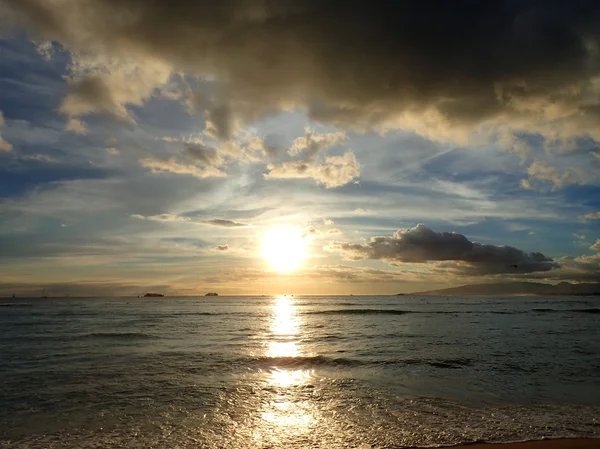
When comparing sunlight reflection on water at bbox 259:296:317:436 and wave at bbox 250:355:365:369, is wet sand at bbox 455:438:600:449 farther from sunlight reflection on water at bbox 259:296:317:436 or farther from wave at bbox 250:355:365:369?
wave at bbox 250:355:365:369

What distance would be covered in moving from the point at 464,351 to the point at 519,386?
1021 cm

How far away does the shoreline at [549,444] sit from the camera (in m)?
8.96

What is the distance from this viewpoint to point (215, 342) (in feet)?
102

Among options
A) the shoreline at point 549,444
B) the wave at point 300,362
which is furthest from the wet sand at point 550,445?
the wave at point 300,362

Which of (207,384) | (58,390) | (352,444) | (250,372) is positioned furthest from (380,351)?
(58,390)

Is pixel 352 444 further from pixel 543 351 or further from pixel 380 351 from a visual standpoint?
pixel 543 351

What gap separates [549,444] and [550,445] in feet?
0.25

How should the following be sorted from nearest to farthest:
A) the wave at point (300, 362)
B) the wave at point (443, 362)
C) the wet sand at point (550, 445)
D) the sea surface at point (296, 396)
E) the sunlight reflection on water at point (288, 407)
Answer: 1. the wet sand at point (550, 445)
2. the sea surface at point (296, 396)
3. the sunlight reflection on water at point (288, 407)
4. the wave at point (443, 362)
5. the wave at point (300, 362)

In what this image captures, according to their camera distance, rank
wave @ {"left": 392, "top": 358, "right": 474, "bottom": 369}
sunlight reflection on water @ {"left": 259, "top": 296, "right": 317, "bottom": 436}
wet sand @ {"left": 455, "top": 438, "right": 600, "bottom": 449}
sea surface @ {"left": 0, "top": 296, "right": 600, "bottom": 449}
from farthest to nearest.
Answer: wave @ {"left": 392, "top": 358, "right": 474, "bottom": 369} → sunlight reflection on water @ {"left": 259, "top": 296, "right": 317, "bottom": 436} → sea surface @ {"left": 0, "top": 296, "right": 600, "bottom": 449} → wet sand @ {"left": 455, "top": 438, "right": 600, "bottom": 449}

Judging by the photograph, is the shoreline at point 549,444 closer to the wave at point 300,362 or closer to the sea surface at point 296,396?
the sea surface at point 296,396

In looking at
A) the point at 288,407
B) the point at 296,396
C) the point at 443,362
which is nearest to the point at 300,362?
the point at 296,396

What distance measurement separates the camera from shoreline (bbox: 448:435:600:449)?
29.4ft

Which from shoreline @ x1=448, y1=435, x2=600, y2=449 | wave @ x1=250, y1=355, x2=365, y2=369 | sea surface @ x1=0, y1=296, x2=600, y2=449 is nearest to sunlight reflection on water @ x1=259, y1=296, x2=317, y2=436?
sea surface @ x1=0, y1=296, x2=600, y2=449

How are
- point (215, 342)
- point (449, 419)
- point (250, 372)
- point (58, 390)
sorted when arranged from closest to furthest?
point (449, 419) → point (58, 390) → point (250, 372) → point (215, 342)
